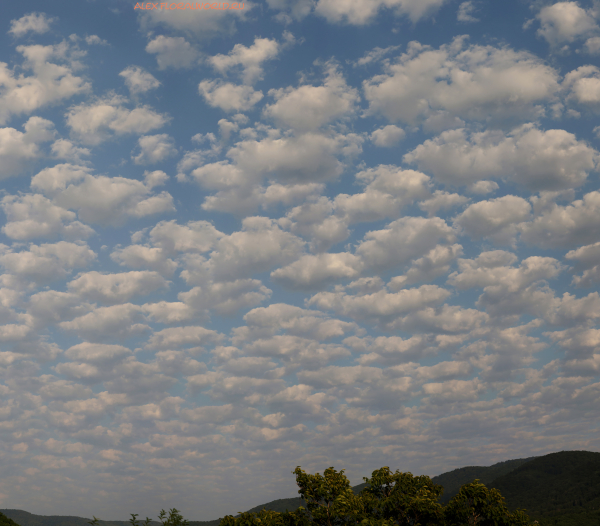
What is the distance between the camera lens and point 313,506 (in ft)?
153

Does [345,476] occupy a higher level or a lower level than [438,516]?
higher

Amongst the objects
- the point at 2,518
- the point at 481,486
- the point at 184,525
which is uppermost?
the point at 481,486

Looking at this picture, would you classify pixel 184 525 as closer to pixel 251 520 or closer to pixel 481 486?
pixel 251 520

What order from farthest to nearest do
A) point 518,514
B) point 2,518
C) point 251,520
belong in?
point 2,518 → point 518,514 → point 251,520

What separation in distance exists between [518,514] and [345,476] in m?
16.5

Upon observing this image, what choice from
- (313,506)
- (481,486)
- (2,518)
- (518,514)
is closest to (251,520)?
(313,506)

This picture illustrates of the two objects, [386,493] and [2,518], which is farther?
[2,518]

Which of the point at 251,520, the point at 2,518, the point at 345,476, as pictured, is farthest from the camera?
the point at 2,518

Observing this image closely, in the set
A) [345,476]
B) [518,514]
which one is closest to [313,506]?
[345,476]

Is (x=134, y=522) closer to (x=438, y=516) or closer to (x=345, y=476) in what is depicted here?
(x=345, y=476)

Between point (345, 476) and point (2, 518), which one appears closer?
point (345, 476)

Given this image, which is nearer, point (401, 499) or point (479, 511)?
point (479, 511)

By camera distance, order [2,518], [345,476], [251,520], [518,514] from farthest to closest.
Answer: [2,518] < [345,476] < [518,514] < [251,520]

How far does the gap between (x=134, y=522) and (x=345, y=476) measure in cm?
2104
